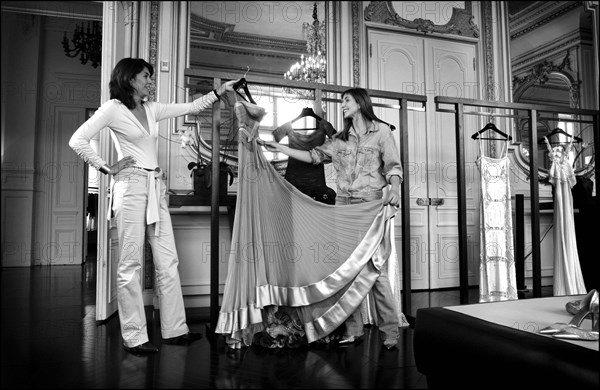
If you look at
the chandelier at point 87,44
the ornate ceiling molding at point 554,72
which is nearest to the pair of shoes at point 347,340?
the ornate ceiling molding at point 554,72

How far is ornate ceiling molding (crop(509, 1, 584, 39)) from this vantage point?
17.2 feet

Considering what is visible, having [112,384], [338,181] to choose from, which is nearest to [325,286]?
[338,181]

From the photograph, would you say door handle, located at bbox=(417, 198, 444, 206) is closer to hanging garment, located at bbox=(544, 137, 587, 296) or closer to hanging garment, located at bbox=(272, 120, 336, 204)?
hanging garment, located at bbox=(544, 137, 587, 296)

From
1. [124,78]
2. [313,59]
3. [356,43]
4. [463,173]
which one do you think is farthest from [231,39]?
[463,173]

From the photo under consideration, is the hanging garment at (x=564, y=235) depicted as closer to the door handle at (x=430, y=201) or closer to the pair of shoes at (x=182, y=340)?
the door handle at (x=430, y=201)

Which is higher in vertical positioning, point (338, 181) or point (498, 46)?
point (498, 46)

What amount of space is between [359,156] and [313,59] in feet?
6.85

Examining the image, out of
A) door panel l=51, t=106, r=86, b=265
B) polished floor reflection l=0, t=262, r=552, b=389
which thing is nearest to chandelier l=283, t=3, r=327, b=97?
polished floor reflection l=0, t=262, r=552, b=389

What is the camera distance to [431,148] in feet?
16.0

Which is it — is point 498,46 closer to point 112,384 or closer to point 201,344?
point 201,344

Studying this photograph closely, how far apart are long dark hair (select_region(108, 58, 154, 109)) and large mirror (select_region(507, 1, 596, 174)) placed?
178 inches

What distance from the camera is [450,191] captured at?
16.3 feet

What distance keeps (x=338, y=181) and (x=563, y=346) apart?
1.84 metres

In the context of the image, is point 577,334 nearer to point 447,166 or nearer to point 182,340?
point 182,340
